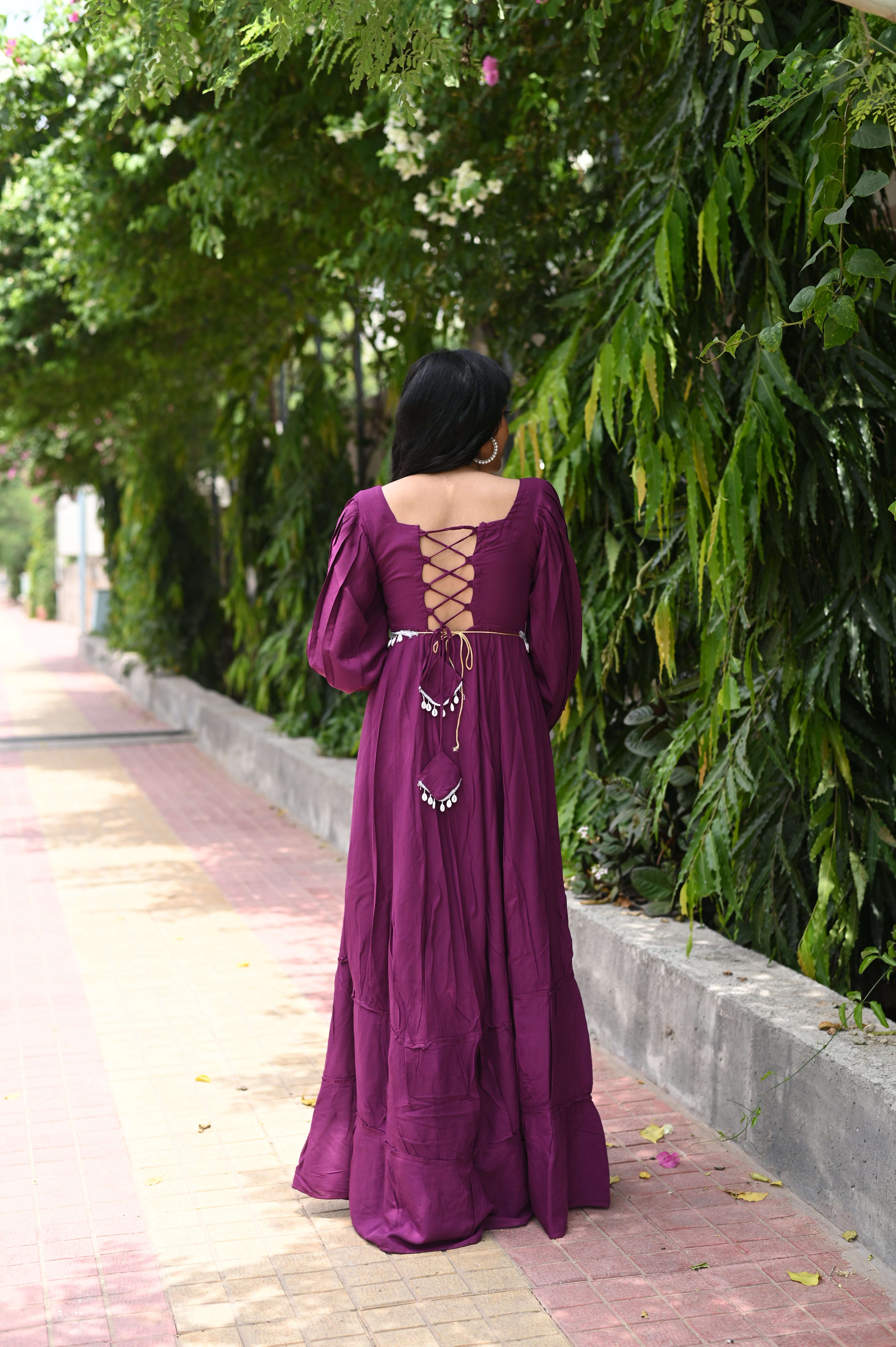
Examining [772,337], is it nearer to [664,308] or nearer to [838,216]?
[838,216]

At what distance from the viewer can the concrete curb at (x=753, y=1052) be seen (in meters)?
3.47

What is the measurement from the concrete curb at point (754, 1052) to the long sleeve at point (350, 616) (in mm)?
1452

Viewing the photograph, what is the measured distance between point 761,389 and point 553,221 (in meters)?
3.26

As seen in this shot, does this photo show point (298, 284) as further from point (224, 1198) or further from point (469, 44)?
point (224, 1198)

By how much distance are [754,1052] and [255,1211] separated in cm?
140

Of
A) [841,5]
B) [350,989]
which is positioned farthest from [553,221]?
[350,989]

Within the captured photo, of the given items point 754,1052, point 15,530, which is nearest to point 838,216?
point 754,1052

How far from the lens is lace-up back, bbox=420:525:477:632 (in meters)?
3.56

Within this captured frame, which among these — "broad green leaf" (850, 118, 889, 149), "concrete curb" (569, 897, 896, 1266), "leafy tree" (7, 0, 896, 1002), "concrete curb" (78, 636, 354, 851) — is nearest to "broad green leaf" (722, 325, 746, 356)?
"leafy tree" (7, 0, 896, 1002)

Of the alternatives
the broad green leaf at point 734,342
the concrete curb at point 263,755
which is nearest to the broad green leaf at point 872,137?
the broad green leaf at point 734,342

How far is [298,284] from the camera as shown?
993cm

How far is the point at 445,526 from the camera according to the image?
357 centimetres

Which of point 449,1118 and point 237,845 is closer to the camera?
point 449,1118

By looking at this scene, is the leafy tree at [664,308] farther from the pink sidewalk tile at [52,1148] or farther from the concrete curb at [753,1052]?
the pink sidewalk tile at [52,1148]
